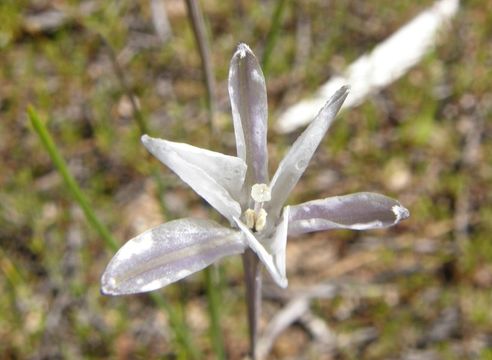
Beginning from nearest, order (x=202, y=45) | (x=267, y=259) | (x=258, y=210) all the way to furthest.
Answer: (x=267, y=259), (x=258, y=210), (x=202, y=45)

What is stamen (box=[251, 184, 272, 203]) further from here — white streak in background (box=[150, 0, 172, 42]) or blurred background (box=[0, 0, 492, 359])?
white streak in background (box=[150, 0, 172, 42])

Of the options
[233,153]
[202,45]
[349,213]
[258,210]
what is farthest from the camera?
[233,153]

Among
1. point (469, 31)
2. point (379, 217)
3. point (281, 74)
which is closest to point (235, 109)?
point (379, 217)

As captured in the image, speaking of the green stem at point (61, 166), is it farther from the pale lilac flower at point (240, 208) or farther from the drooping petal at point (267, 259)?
the drooping petal at point (267, 259)

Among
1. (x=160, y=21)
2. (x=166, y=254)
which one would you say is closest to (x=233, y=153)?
(x=160, y=21)

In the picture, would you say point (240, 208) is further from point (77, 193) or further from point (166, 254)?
point (77, 193)

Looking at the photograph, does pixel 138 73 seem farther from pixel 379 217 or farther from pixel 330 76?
pixel 379 217

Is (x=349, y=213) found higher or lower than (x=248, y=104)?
lower

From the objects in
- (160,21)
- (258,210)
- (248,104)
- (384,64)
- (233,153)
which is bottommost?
(233,153)
